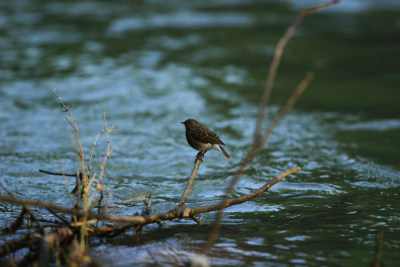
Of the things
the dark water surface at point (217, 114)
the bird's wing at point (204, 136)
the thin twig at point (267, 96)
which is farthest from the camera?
the bird's wing at point (204, 136)

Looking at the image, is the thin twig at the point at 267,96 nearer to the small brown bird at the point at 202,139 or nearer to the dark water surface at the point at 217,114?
the dark water surface at the point at 217,114

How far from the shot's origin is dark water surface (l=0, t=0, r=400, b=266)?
5395mm

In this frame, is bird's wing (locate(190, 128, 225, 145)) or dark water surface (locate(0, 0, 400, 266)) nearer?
dark water surface (locate(0, 0, 400, 266))

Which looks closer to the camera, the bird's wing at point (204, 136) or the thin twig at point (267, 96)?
the thin twig at point (267, 96)

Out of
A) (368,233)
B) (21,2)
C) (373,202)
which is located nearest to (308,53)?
(373,202)

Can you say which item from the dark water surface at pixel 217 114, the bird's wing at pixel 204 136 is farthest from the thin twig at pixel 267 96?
the bird's wing at pixel 204 136

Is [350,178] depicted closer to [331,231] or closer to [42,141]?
[331,231]

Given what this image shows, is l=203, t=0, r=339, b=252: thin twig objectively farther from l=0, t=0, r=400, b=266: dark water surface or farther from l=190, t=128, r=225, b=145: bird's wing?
l=190, t=128, r=225, b=145: bird's wing

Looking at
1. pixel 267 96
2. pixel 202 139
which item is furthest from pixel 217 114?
pixel 267 96

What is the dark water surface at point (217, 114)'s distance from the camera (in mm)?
5395

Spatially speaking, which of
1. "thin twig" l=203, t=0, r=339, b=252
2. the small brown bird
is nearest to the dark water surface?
the small brown bird

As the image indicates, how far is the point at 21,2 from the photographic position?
21.0 metres

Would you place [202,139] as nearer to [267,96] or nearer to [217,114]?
[267,96]

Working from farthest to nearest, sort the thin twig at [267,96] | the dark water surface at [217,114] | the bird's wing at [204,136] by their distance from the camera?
1. the bird's wing at [204,136]
2. the dark water surface at [217,114]
3. the thin twig at [267,96]
